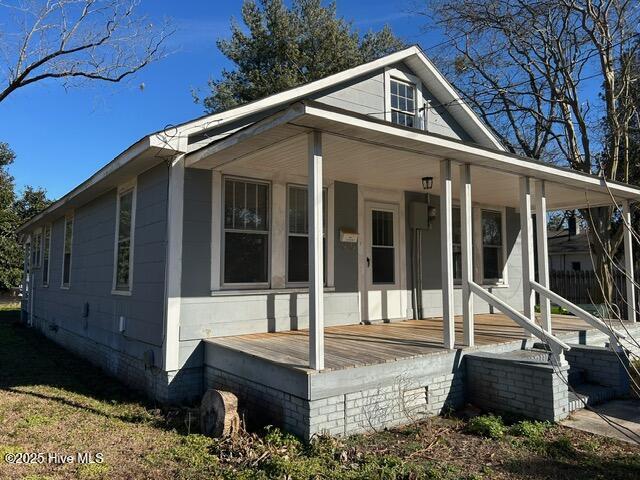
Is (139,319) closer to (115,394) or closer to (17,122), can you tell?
(115,394)

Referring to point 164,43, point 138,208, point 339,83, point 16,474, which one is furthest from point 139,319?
point 164,43

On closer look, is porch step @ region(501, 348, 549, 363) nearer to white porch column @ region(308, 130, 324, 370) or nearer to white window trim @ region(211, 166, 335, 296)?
white porch column @ region(308, 130, 324, 370)

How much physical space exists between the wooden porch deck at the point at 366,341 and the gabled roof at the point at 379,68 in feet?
8.88

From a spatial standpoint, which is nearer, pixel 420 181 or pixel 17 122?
Result: pixel 420 181

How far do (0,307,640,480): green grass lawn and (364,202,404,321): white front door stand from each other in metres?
3.21

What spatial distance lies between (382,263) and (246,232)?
280 centimetres

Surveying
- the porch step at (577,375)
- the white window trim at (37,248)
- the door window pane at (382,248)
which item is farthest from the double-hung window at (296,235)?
the white window trim at (37,248)

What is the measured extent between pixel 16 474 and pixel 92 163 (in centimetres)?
1755

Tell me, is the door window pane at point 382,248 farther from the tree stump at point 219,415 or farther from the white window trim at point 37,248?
the white window trim at point 37,248

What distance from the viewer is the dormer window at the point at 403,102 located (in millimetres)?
8672

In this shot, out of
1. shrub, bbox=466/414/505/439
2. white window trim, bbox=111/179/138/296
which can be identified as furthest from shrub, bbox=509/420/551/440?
white window trim, bbox=111/179/138/296

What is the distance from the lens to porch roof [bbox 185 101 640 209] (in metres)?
4.55

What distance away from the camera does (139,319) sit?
21.4 feet

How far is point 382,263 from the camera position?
838 cm
